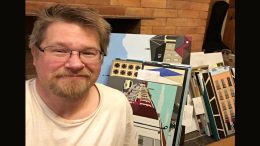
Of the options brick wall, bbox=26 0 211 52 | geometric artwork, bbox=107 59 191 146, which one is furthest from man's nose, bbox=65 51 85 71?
brick wall, bbox=26 0 211 52

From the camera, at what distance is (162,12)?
2.61 meters

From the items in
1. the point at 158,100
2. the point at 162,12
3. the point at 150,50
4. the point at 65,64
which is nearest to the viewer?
the point at 65,64

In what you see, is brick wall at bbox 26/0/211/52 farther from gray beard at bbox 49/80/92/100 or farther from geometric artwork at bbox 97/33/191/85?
gray beard at bbox 49/80/92/100

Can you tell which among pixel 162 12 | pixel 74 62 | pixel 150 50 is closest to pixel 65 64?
pixel 74 62

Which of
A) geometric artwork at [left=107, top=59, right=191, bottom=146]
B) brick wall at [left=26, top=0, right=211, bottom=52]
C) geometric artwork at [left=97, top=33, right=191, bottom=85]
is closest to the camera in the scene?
geometric artwork at [left=107, top=59, right=191, bottom=146]

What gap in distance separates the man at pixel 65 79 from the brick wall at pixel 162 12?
3.24ft

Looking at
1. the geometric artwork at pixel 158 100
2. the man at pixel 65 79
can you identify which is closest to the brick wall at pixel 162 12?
the geometric artwork at pixel 158 100

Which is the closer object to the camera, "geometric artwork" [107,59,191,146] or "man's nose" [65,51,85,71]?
"man's nose" [65,51,85,71]

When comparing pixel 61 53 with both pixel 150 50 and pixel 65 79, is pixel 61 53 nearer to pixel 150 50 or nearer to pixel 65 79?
pixel 65 79

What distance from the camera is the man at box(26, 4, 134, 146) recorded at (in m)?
0.97

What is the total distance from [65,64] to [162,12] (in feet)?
5.94

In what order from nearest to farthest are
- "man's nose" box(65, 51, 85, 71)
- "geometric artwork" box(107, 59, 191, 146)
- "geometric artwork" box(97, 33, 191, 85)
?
"man's nose" box(65, 51, 85, 71)
"geometric artwork" box(107, 59, 191, 146)
"geometric artwork" box(97, 33, 191, 85)

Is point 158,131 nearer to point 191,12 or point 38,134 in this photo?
point 38,134

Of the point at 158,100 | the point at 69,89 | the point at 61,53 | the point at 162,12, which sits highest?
the point at 162,12
